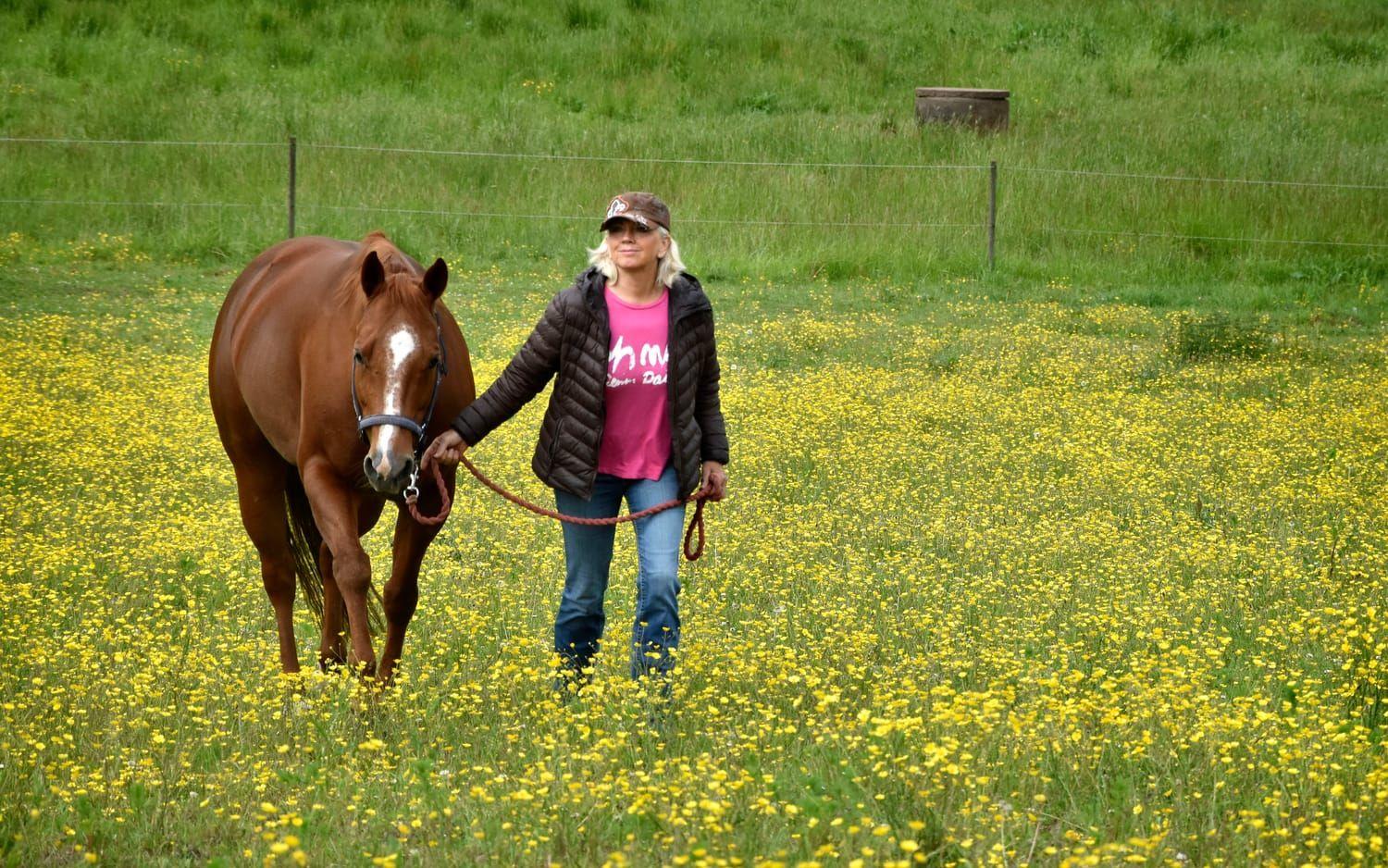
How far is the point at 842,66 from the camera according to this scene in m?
26.4

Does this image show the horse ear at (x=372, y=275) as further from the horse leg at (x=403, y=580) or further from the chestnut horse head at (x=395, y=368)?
the horse leg at (x=403, y=580)

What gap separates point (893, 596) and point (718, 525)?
66.1 inches

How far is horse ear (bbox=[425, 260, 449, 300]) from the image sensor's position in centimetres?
517

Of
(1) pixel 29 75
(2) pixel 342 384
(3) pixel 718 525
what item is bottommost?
(3) pixel 718 525

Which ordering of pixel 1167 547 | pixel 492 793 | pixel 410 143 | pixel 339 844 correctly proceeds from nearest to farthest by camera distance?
pixel 339 844, pixel 492 793, pixel 1167 547, pixel 410 143

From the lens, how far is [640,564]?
5.32 meters

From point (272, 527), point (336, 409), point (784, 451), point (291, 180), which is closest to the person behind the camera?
point (336, 409)

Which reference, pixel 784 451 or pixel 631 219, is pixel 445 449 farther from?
pixel 784 451

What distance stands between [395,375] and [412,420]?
163mm

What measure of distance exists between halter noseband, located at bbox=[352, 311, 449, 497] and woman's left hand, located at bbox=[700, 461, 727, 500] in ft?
3.29

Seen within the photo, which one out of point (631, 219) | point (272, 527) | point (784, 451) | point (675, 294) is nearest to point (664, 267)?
point (675, 294)

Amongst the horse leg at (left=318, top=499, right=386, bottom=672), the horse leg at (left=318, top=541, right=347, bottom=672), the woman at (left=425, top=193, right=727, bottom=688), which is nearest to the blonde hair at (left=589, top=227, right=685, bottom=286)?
the woman at (left=425, top=193, right=727, bottom=688)

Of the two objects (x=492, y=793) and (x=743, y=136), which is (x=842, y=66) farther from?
(x=492, y=793)

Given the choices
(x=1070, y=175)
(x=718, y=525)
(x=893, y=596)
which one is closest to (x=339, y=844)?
(x=893, y=596)
